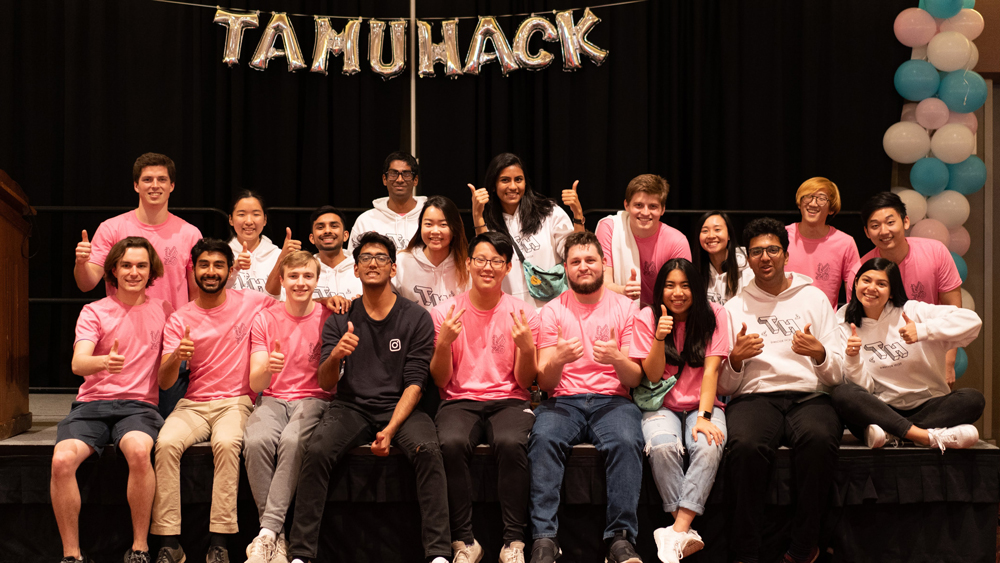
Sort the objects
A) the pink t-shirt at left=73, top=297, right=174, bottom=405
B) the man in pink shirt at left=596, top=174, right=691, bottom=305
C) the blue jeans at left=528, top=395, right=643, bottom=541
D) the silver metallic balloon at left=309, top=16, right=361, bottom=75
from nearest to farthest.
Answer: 1. the blue jeans at left=528, top=395, right=643, bottom=541
2. the pink t-shirt at left=73, top=297, right=174, bottom=405
3. the man in pink shirt at left=596, top=174, right=691, bottom=305
4. the silver metallic balloon at left=309, top=16, right=361, bottom=75

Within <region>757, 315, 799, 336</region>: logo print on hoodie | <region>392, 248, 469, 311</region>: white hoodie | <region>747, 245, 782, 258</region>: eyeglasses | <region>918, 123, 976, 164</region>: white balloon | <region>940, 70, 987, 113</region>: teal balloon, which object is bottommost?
<region>757, 315, 799, 336</region>: logo print on hoodie

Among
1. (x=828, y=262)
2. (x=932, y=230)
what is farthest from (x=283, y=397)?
(x=932, y=230)

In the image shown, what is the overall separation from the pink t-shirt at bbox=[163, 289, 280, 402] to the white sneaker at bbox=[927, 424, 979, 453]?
2839 mm

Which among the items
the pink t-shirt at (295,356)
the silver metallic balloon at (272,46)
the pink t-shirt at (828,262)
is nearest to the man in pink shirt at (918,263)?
the pink t-shirt at (828,262)

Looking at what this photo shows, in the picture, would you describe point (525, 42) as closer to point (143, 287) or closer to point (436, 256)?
point (436, 256)

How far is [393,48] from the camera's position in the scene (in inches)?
209

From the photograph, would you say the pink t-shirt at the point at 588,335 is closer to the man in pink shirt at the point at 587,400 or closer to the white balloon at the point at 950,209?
the man in pink shirt at the point at 587,400

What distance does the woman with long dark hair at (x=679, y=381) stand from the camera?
3123 mm

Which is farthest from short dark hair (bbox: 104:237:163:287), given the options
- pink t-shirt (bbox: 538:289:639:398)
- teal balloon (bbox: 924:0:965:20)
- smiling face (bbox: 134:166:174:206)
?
teal balloon (bbox: 924:0:965:20)

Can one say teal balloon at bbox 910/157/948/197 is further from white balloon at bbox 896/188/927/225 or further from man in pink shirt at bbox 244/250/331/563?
Result: man in pink shirt at bbox 244/250/331/563

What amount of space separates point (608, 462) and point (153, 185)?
7.95ft

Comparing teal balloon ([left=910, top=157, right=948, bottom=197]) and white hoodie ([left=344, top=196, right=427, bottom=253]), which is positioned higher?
teal balloon ([left=910, top=157, right=948, bottom=197])

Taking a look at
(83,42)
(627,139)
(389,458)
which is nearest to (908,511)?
(389,458)

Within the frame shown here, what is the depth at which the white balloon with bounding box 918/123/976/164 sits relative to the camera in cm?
480
